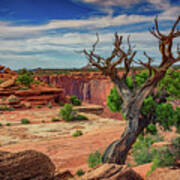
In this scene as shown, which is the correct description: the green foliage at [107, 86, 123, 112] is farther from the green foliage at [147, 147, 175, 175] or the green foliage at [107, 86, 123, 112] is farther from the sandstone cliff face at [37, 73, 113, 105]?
the sandstone cliff face at [37, 73, 113, 105]

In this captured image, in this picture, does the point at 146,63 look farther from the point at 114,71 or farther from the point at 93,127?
the point at 93,127

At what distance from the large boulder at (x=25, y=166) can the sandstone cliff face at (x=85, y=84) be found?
163 ft

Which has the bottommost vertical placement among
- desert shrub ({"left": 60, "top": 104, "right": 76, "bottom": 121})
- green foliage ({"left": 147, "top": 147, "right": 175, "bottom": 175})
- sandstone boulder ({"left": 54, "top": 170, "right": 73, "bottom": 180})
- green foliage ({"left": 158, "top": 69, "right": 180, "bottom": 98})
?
desert shrub ({"left": 60, "top": 104, "right": 76, "bottom": 121})

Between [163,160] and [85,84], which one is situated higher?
[163,160]

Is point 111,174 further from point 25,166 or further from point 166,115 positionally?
point 166,115

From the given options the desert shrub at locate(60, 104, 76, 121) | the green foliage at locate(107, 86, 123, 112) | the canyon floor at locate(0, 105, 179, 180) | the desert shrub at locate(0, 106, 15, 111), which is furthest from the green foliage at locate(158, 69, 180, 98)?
the desert shrub at locate(0, 106, 15, 111)

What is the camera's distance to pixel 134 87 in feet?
31.3

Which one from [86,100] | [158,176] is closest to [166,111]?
[158,176]

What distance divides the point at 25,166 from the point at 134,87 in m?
6.40

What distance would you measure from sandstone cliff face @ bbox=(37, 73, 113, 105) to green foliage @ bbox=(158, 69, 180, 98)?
144ft

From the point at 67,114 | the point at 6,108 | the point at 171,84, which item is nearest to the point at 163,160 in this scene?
the point at 171,84

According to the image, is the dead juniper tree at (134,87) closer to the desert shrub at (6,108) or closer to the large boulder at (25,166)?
the large boulder at (25,166)

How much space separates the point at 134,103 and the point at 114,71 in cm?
179

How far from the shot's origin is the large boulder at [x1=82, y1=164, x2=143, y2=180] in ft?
16.2
